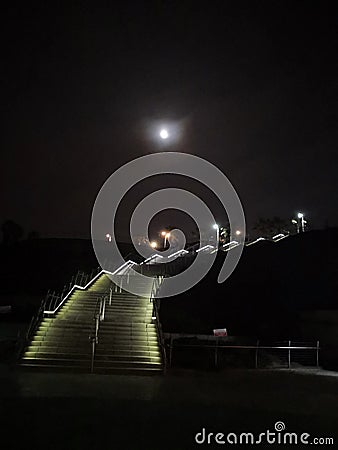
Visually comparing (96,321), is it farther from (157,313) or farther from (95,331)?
(157,313)

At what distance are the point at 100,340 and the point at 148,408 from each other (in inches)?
296

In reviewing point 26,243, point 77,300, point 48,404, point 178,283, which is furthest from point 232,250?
point 26,243

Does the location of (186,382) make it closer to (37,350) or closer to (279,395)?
(279,395)

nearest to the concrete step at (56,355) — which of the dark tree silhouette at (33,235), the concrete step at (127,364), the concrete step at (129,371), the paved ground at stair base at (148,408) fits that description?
the concrete step at (127,364)

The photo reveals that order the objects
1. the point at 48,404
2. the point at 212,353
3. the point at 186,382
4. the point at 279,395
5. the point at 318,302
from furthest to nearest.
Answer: the point at 318,302
the point at 212,353
the point at 186,382
the point at 279,395
the point at 48,404

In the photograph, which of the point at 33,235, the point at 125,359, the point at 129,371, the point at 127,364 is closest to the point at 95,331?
the point at 125,359

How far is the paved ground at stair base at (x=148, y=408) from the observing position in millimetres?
→ 6402

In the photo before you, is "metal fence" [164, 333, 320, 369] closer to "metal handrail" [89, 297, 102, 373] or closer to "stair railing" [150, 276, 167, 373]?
"stair railing" [150, 276, 167, 373]

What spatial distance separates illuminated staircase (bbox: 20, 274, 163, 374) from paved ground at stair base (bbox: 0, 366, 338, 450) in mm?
1191

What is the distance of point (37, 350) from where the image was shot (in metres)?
14.7

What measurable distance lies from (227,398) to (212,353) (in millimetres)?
6125

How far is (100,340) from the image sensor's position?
15609 millimetres

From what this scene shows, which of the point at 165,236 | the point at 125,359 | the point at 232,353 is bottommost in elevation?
the point at 125,359

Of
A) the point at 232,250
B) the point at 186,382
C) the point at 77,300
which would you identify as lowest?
the point at 186,382
